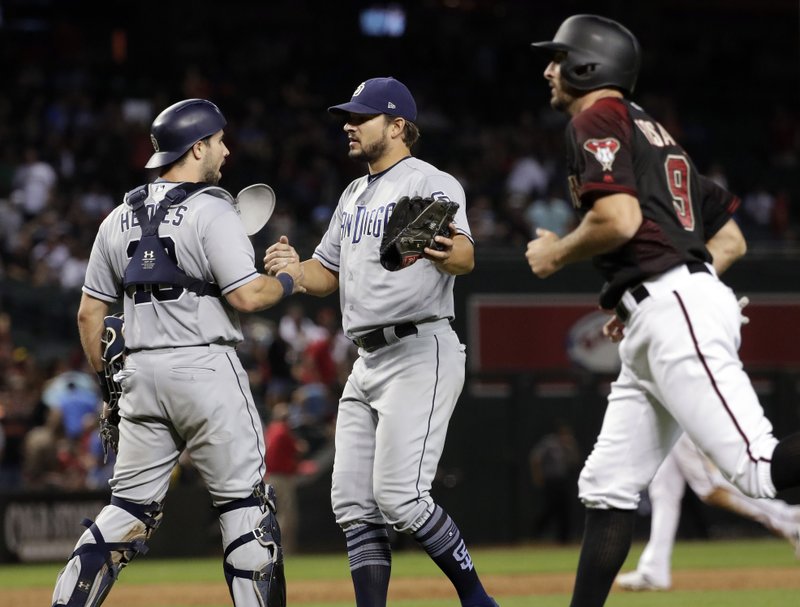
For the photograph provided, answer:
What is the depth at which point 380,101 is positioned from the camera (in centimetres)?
596

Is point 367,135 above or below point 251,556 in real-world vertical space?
above

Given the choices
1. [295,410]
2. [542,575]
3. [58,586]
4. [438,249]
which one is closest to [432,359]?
[438,249]

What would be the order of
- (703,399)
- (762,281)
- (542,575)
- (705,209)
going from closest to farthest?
(703,399) → (705,209) → (542,575) → (762,281)

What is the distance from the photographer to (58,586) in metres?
5.46

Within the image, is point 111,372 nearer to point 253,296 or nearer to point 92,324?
point 92,324

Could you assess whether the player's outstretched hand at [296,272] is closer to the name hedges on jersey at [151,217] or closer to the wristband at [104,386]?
the name hedges on jersey at [151,217]

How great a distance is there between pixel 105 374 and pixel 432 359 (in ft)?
4.66

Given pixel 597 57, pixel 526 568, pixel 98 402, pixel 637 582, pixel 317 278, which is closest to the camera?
pixel 597 57

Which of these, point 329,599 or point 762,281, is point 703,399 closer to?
point 329,599

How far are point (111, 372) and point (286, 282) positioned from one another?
33.6 inches

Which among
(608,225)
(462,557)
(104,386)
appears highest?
(608,225)

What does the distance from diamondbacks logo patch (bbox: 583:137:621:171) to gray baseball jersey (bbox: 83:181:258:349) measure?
1.50 meters

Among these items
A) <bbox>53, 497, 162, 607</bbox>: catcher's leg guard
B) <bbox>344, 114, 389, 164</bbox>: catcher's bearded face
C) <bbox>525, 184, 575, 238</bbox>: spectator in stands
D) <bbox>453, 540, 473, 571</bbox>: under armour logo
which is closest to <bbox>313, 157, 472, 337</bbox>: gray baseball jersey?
<bbox>344, 114, 389, 164</bbox>: catcher's bearded face

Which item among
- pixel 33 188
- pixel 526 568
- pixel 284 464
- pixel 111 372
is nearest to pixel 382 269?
pixel 111 372
